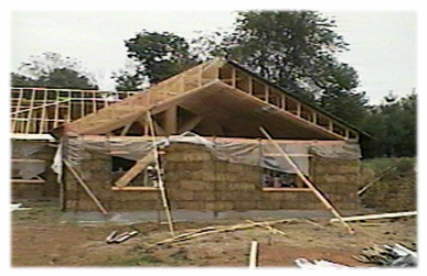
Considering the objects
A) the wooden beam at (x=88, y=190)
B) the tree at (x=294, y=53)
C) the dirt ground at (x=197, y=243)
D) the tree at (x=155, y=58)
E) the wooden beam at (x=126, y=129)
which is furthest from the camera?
the tree at (x=155, y=58)

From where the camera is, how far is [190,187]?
790 centimetres

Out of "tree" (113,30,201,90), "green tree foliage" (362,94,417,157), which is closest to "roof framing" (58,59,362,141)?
"green tree foliage" (362,94,417,157)

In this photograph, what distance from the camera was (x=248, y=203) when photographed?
807 centimetres

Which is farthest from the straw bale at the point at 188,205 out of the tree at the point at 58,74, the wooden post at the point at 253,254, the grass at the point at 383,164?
the tree at the point at 58,74

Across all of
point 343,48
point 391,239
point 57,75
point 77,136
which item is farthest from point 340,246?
point 57,75

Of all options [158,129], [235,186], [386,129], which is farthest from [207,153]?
[386,129]

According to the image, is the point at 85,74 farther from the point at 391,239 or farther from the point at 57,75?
the point at 391,239

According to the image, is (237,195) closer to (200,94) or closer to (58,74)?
(200,94)

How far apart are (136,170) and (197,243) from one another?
7.36 ft

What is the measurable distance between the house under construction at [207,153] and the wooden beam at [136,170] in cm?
1

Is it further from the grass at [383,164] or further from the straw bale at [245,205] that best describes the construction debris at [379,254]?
the grass at [383,164]

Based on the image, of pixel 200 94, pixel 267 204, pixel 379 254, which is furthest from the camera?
pixel 200 94

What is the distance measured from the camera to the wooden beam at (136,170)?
788 cm

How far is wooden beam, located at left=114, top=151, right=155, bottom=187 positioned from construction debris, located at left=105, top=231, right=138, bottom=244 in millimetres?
1242
